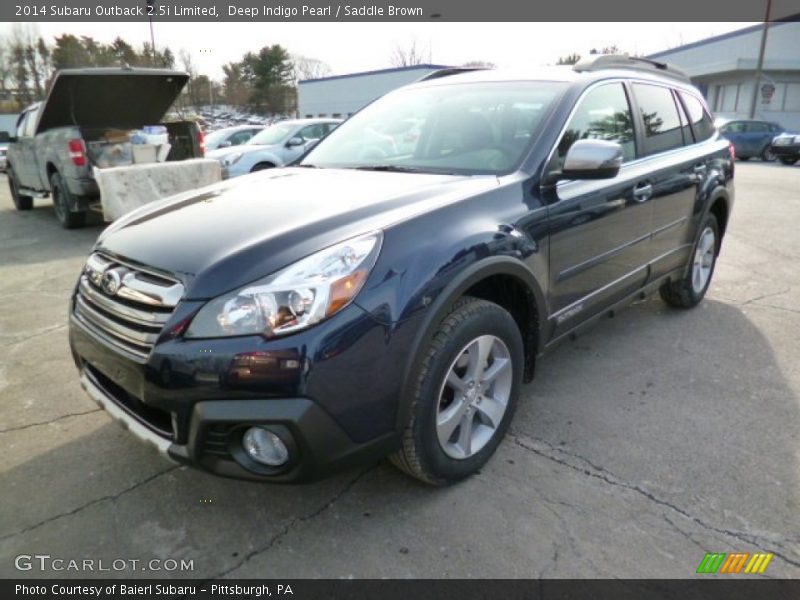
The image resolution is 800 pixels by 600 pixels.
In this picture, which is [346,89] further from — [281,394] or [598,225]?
[281,394]

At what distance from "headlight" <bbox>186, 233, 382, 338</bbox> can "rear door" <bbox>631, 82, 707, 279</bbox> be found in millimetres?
2497

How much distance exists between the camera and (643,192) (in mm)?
3404

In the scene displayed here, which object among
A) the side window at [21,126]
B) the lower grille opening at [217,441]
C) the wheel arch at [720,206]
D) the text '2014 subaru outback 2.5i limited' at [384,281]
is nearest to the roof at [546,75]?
the text '2014 subaru outback 2.5i limited' at [384,281]

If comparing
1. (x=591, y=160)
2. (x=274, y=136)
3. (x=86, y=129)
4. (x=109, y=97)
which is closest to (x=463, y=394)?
(x=591, y=160)

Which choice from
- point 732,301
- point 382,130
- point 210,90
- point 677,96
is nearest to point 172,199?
point 382,130

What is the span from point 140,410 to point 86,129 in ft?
28.2

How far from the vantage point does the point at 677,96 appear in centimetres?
416

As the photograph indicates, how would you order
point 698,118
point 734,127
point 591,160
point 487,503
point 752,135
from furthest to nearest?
point 734,127 < point 752,135 < point 698,118 < point 591,160 < point 487,503

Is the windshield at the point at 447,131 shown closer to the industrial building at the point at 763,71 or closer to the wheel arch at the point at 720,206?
the wheel arch at the point at 720,206

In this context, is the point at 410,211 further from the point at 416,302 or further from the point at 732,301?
the point at 732,301

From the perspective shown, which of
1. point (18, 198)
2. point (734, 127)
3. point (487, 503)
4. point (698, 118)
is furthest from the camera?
point (734, 127)

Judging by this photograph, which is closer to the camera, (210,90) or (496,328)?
(496,328)

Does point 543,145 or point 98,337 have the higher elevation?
point 543,145

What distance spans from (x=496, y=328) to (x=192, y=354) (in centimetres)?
122
